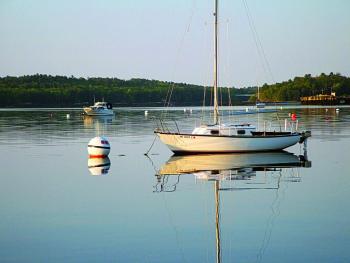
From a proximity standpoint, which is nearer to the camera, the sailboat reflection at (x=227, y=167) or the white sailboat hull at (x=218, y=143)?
the sailboat reflection at (x=227, y=167)

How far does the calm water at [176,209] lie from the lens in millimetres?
13953

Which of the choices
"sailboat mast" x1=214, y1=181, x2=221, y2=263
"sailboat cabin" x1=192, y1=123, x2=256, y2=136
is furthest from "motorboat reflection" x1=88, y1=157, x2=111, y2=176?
"sailboat mast" x1=214, y1=181, x2=221, y2=263

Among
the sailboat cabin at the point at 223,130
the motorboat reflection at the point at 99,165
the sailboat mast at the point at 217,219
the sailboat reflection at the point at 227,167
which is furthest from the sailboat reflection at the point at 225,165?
the motorboat reflection at the point at 99,165

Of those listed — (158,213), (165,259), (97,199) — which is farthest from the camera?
(97,199)

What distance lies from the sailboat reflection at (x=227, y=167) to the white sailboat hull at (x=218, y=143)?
387 millimetres

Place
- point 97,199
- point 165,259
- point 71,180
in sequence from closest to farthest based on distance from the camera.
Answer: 1. point 165,259
2. point 97,199
3. point 71,180

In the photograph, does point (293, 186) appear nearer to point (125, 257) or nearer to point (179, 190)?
point (179, 190)

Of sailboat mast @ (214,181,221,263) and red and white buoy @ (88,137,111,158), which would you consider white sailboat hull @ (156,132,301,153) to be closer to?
red and white buoy @ (88,137,111,158)

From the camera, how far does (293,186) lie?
2281 centimetres

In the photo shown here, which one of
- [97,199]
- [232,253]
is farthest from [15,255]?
[97,199]

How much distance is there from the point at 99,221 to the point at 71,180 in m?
8.64

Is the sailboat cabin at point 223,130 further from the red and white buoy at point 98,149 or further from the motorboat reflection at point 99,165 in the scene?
the motorboat reflection at point 99,165

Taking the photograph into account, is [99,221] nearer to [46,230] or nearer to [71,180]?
[46,230]

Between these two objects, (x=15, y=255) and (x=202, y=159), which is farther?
(x=202, y=159)
